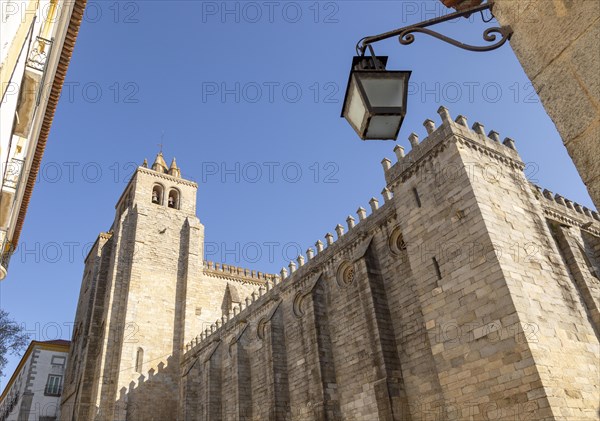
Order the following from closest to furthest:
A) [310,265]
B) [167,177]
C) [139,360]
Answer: [310,265] < [139,360] < [167,177]

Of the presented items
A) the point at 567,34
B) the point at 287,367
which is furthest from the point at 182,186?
the point at 567,34

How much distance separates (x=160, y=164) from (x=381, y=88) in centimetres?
3486

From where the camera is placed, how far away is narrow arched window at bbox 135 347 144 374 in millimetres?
25141

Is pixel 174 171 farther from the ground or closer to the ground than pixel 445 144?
farther from the ground

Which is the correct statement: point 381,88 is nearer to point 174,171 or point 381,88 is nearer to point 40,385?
point 174,171

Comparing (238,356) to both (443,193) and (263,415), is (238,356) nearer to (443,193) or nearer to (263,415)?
(263,415)

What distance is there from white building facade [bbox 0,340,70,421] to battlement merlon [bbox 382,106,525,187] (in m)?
32.5

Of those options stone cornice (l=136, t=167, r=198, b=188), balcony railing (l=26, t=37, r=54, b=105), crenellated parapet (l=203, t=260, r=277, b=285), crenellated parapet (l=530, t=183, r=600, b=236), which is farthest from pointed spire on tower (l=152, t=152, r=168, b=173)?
crenellated parapet (l=530, t=183, r=600, b=236)

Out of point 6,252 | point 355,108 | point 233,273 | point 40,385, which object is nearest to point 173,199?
point 233,273

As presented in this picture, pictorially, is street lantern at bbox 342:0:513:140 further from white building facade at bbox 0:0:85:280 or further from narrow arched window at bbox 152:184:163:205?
narrow arched window at bbox 152:184:163:205

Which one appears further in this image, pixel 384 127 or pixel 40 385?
pixel 40 385

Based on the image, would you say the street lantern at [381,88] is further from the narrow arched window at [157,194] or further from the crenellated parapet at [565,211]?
the narrow arched window at [157,194]

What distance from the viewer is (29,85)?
8492 mm

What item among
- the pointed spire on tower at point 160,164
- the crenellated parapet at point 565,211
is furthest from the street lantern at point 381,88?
the pointed spire on tower at point 160,164
